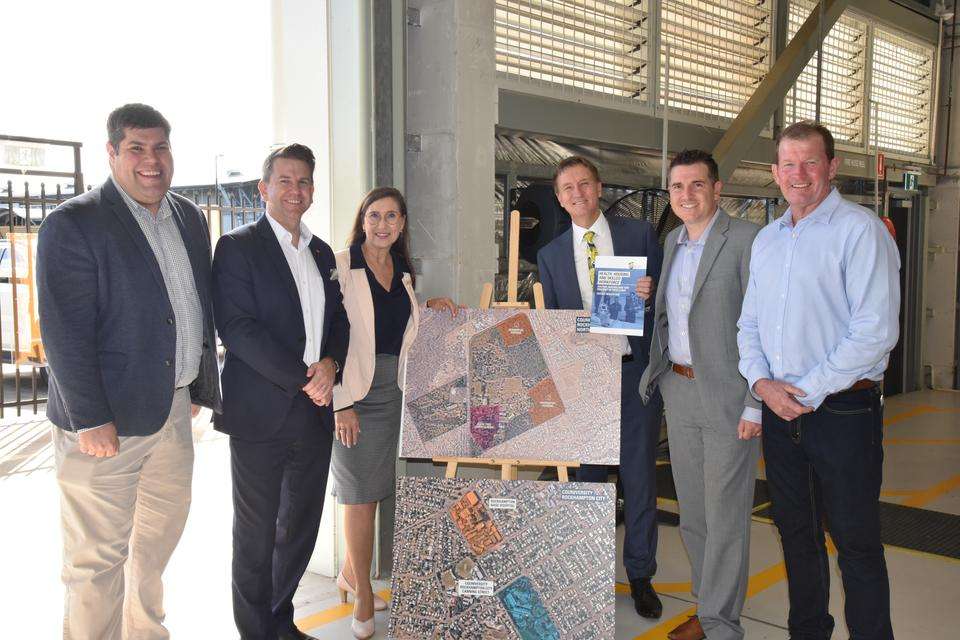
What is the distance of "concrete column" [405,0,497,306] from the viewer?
3891mm

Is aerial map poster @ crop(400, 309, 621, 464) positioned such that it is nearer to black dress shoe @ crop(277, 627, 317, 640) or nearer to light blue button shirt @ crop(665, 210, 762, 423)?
light blue button shirt @ crop(665, 210, 762, 423)

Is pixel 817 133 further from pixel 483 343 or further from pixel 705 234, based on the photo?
pixel 483 343

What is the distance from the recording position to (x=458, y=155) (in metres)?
3.90

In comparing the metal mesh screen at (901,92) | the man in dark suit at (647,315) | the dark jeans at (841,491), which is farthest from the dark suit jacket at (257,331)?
the metal mesh screen at (901,92)

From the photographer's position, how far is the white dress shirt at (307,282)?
3014 mm

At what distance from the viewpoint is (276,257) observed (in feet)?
9.62

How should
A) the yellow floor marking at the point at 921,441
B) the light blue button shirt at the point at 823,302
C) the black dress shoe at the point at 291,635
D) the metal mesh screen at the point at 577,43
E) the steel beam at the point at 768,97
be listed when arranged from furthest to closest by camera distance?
1. the yellow floor marking at the point at 921,441
2. the steel beam at the point at 768,97
3. the metal mesh screen at the point at 577,43
4. the black dress shoe at the point at 291,635
5. the light blue button shirt at the point at 823,302

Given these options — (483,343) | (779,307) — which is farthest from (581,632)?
(779,307)

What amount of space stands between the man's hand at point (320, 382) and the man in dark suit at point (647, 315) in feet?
3.80

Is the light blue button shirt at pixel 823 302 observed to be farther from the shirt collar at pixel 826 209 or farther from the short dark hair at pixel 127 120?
the short dark hair at pixel 127 120

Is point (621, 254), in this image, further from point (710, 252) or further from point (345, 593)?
point (345, 593)

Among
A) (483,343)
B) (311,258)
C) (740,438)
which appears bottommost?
(740,438)

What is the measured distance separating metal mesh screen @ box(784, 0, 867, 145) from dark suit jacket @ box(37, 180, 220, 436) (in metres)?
6.85

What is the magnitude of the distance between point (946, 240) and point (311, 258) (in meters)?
9.29
